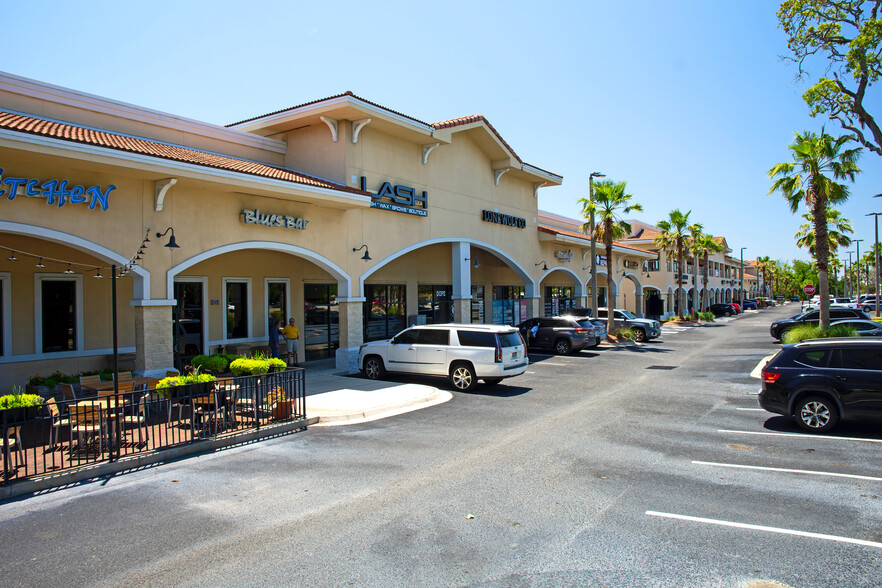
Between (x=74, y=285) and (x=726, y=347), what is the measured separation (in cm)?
2638

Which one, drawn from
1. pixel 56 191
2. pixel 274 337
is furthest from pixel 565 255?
pixel 56 191

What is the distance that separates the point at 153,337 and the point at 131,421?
386cm

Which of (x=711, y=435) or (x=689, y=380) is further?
(x=689, y=380)

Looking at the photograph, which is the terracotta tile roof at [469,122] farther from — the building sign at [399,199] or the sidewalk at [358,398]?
the sidewalk at [358,398]

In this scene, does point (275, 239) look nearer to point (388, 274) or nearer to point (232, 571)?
point (388, 274)

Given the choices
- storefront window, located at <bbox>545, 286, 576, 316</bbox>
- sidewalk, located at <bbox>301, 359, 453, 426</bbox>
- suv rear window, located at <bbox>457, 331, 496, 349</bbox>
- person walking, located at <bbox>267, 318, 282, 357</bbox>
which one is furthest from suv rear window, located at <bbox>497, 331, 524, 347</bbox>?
storefront window, located at <bbox>545, 286, 576, 316</bbox>

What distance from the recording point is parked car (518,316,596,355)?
2295cm

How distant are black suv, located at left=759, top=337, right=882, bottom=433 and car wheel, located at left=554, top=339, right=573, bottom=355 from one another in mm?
12573

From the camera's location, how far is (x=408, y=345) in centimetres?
1591

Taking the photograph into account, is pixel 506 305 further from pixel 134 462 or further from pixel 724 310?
pixel 724 310

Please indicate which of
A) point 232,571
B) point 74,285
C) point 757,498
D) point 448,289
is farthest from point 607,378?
point 74,285

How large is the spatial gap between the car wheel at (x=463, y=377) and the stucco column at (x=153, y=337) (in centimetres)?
694

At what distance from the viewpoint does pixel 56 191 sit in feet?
36.2

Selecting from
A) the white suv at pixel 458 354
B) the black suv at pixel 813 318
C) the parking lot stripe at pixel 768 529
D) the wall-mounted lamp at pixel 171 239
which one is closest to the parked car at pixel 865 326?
the black suv at pixel 813 318
